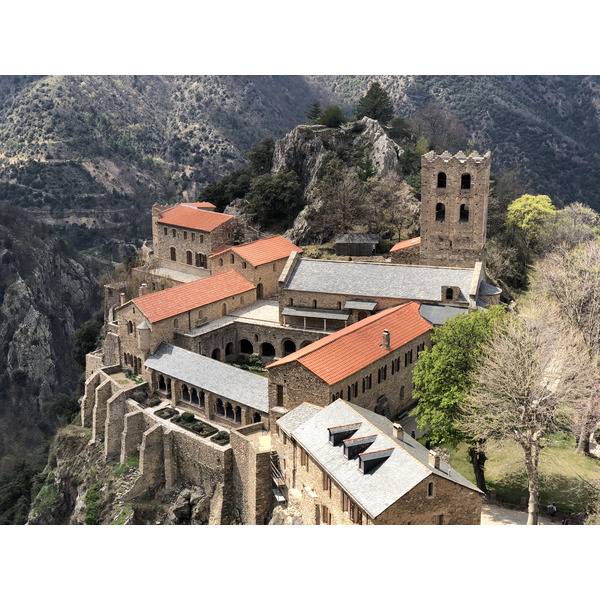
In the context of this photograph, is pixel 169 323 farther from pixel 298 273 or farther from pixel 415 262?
pixel 415 262

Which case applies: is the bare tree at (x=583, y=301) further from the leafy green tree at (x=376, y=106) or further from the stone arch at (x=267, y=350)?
the leafy green tree at (x=376, y=106)

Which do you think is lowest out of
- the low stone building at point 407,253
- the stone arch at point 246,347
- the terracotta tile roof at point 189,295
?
the stone arch at point 246,347

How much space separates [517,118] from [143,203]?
75.0m

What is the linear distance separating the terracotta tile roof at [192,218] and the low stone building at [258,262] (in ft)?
24.3

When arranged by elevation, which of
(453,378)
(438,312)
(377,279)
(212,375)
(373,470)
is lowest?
(212,375)

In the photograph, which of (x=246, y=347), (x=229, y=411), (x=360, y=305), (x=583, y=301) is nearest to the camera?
(x=583, y=301)

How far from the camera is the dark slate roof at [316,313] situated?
55.3 metres

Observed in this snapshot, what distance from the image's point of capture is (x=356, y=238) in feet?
238

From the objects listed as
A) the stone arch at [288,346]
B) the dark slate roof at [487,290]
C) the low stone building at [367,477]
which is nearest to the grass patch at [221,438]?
the low stone building at [367,477]

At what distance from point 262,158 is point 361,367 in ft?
181

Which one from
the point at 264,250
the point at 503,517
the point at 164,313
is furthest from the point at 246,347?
the point at 503,517

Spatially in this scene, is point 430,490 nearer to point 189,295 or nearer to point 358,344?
point 358,344

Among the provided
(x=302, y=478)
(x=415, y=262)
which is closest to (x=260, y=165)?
(x=415, y=262)

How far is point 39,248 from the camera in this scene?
10812 cm
